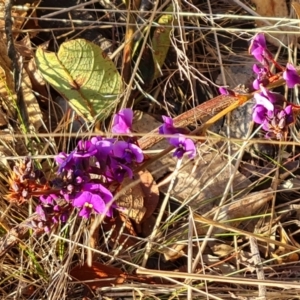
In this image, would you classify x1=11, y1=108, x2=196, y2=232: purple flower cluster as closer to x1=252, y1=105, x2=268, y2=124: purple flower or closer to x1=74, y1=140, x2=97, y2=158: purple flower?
x1=74, y1=140, x2=97, y2=158: purple flower

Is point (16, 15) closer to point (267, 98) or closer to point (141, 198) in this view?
point (141, 198)

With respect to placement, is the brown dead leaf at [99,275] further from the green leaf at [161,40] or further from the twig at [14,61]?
the green leaf at [161,40]

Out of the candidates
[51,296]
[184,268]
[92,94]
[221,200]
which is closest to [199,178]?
[221,200]

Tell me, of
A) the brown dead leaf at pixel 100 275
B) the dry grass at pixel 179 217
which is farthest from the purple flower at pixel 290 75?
the brown dead leaf at pixel 100 275

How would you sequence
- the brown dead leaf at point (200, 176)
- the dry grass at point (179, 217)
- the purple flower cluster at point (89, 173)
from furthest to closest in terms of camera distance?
the brown dead leaf at point (200, 176) → the dry grass at point (179, 217) → the purple flower cluster at point (89, 173)

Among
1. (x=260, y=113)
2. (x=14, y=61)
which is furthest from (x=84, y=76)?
(x=260, y=113)

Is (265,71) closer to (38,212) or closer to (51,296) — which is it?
(38,212)

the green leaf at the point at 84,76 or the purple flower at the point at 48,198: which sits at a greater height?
the green leaf at the point at 84,76
